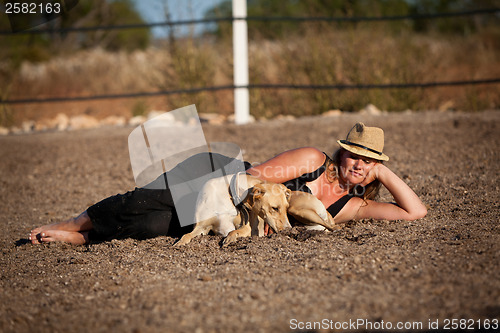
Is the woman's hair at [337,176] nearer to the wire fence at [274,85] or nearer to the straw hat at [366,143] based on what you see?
the straw hat at [366,143]

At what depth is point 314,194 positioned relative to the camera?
335cm

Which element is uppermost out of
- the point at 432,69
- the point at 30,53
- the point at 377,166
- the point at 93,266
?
the point at 30,53

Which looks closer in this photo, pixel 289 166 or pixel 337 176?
pixel 289 166

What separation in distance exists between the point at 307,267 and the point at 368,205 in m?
0.99

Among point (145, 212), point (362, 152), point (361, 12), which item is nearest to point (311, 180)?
point (362, 152)

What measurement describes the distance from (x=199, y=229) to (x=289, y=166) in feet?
2.30

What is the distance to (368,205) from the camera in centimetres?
346

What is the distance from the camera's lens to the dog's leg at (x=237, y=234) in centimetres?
308

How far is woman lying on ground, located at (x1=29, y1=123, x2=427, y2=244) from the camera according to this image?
3287 millimetres

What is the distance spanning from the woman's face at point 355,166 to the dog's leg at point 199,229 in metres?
0.91

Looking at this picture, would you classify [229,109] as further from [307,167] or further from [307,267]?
[307,267]

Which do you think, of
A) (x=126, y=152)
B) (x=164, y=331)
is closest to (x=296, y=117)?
(x=126, y=152)

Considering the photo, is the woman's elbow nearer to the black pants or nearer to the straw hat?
the straw hat

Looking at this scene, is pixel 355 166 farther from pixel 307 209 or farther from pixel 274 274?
pixel 274 274
